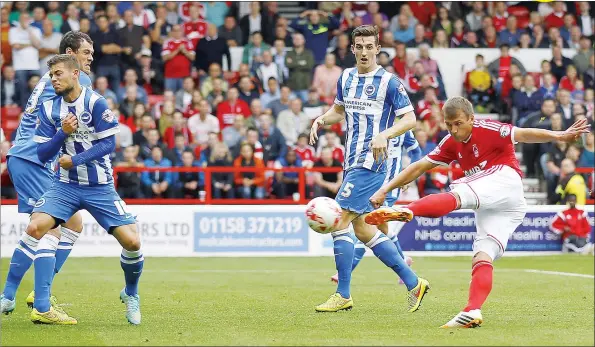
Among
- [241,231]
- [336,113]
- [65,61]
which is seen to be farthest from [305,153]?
[65,61]

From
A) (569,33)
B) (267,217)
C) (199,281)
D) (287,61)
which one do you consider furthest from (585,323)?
(569,33)

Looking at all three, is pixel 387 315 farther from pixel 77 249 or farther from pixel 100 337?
pixel 77 249

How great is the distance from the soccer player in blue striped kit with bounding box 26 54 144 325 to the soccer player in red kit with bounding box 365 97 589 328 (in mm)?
2127

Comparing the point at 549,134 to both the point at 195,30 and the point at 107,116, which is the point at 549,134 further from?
the point at 195,30

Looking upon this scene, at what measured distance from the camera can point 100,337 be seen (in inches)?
326

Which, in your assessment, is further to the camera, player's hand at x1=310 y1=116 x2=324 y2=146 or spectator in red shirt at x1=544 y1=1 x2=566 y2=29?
spectator in red shirt at x1=544 y1=1 x2=566 y2=29

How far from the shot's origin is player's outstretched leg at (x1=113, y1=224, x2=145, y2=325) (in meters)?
9.02

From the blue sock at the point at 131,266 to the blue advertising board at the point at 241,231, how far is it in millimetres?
10303

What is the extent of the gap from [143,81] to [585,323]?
15.1 meters

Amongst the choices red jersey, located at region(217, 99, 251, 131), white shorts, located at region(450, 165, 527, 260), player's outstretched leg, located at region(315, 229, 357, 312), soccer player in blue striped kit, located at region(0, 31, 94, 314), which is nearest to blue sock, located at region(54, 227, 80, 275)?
soccer player in blue striped kit, located at region(0, 31, 94, 314)

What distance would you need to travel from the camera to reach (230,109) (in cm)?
2184

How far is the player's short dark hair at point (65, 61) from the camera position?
8922mm

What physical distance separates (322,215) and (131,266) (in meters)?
1.65

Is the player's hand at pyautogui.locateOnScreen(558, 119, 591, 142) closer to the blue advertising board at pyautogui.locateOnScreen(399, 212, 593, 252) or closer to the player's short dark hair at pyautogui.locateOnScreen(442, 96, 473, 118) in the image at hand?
the player's short dark hair at pyautogui.locateOnScreen(442, 96, 473, 118)
